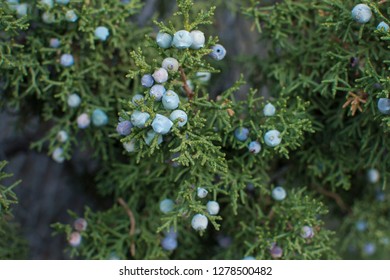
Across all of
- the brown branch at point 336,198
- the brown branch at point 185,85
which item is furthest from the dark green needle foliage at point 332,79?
the brown branch at point 185,85

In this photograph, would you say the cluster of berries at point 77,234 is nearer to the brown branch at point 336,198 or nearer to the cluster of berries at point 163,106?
the cluster of berries at point 163,106

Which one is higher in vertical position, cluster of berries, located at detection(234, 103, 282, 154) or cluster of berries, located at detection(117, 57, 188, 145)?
cluster of berries, located at detection(117, 57, 188, 145)

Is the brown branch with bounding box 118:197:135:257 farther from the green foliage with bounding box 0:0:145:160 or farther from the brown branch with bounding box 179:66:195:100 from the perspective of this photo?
the brown branch with bounding box 179:66:195:100

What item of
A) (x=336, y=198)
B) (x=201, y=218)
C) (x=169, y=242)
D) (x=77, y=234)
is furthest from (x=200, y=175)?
(x=336, y=198)

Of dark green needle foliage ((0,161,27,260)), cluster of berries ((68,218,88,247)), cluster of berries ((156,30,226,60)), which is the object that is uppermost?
cluster of berries ((156,30,226,60))

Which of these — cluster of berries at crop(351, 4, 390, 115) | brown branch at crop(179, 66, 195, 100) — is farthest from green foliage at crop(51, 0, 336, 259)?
cluster of berries at crop(351, 4, 390, 115)

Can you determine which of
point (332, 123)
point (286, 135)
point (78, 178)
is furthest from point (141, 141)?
point (78, 178)

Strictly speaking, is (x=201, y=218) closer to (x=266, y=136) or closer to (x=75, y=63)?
(x=266, y=136)

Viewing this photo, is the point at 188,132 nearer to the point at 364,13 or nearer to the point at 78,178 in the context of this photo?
the point at 364,13
